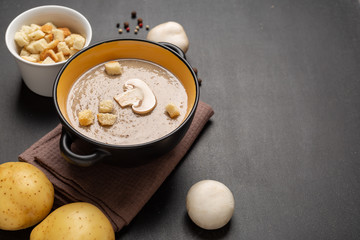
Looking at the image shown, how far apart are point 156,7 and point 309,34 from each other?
0.84 meters

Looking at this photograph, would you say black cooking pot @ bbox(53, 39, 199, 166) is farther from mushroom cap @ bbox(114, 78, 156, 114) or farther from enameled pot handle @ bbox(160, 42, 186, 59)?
mushroom cap @ bbox(114, 78, 156, 114)

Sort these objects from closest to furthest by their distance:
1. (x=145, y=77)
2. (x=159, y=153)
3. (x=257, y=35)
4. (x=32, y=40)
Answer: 1. (x=159, y=153)
2. (x=145, y=77)
3. (x=32, y=40)
4. (x=257, y=35)

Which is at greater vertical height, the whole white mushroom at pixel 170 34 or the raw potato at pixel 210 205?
the whole white mushroom at pixel 170 34

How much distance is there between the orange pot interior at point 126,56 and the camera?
71.3 inches

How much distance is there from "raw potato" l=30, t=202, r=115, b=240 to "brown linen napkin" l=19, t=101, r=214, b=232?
11cm

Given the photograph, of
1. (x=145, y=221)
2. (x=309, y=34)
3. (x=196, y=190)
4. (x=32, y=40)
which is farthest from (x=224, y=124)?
(x=32, y=40)

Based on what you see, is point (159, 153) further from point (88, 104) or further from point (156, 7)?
point (156, 7)

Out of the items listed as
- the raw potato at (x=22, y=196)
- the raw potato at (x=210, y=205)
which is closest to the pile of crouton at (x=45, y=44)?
the raw potato at (x=22, y=196)

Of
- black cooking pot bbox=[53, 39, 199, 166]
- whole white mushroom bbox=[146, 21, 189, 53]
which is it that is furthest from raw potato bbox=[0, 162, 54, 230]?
whole white mushroom bbox=[146, 21, 189, 53]

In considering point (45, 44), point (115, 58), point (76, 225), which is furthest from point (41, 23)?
point (76, 225)

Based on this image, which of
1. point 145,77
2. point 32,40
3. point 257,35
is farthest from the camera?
point 257,35

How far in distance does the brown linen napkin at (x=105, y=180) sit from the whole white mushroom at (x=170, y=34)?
62 cm

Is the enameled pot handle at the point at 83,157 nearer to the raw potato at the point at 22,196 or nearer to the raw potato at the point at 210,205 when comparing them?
the raw potato at the point at 22,196

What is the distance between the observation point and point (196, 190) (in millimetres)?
1813
